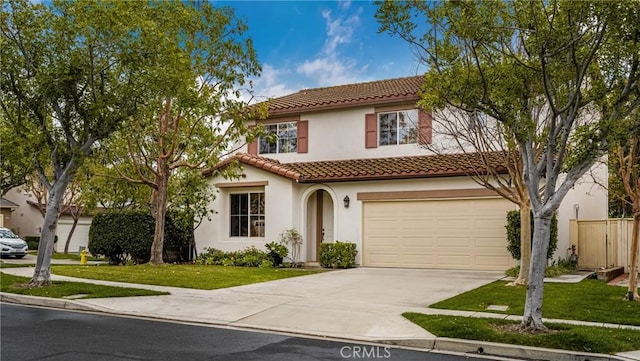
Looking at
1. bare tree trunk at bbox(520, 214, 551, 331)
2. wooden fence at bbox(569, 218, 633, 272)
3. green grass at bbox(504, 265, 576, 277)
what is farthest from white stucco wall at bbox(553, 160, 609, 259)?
bare tree trunk at bbox(520, 214, 551, 331)

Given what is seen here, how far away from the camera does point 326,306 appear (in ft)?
36.2

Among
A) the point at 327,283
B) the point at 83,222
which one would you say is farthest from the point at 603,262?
the point at 83,222

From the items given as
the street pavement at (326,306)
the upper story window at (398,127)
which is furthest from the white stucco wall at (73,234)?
the upper story window at (398,127)

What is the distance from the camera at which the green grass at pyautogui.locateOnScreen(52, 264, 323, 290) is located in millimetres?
14243

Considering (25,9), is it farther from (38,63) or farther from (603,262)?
(603,262)

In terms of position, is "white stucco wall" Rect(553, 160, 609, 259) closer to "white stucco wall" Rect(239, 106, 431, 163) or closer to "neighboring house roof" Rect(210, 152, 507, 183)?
"neighboring house roof" Rect(210, 152, 507, 183)

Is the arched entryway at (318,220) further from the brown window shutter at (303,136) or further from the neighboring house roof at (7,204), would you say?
the neighboring house roof at (7,204)

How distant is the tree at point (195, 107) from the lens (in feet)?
50.0

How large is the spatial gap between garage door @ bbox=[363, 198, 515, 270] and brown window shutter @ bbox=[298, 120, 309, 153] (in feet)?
13.8

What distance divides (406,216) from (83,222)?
30.0m

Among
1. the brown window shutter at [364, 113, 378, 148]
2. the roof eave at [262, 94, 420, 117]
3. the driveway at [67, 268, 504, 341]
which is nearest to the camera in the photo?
the driveway at [67, 268, 504, 341]

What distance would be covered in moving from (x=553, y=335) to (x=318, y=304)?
4.69 meters

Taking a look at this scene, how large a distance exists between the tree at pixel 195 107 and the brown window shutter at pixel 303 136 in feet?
11.8

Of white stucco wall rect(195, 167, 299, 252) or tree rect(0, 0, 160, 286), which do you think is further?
white stucco wall rect(195, 167, 299, 252)
